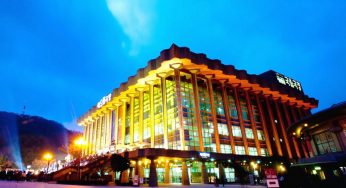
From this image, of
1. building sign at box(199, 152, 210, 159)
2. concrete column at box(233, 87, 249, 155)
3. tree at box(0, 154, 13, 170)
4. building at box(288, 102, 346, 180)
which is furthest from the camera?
tree at box(0, 154, 13, 170)

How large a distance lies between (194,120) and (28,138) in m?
158

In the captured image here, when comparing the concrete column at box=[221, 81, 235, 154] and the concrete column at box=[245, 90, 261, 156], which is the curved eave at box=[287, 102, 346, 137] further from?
the concrete column at box=[245, 90, 261, 156]

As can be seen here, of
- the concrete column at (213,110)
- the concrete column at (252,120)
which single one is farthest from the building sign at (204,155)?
the concrete column at (252,120)

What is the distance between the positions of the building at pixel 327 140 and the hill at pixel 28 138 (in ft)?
464

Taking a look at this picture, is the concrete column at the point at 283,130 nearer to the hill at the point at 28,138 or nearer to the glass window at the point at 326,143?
the glass window at the point at 326,143

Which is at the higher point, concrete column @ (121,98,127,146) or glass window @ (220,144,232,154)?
concrete column @ (121,98,127,146)

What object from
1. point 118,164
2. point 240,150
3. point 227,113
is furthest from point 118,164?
point 240,150

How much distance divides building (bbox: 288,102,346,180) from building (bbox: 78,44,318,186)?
12.2 metres

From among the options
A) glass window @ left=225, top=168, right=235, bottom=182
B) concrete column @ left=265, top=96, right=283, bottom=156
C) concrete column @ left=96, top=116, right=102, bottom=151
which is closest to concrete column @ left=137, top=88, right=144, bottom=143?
glass window @ left=225, top=168, right=235, bottom=182

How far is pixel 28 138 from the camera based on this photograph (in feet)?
541

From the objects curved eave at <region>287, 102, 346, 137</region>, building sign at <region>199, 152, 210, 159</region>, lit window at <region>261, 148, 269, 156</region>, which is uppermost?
curved eave at <region>287, 102, 346, 137</region>

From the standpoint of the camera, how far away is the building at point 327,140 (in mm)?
24312

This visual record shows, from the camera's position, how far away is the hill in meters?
152

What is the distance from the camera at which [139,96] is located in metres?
62.0
